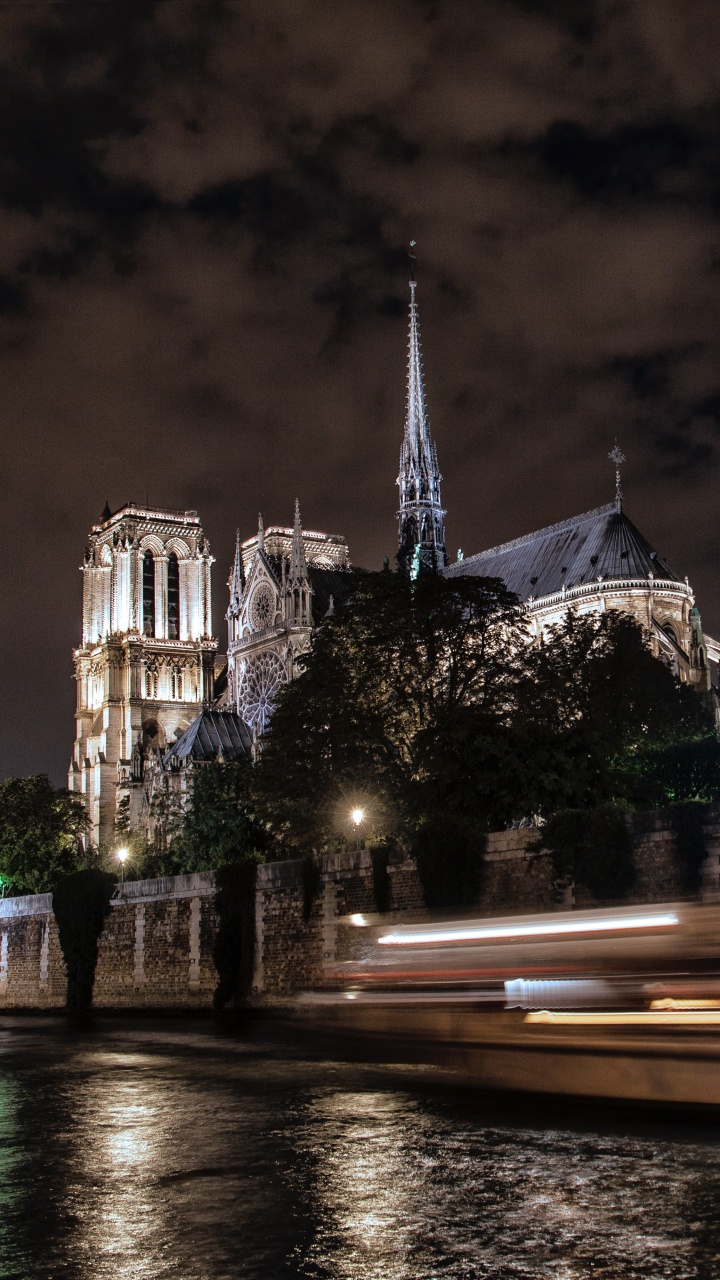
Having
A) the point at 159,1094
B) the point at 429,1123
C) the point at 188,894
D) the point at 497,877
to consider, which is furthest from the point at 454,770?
the point at 429,1123

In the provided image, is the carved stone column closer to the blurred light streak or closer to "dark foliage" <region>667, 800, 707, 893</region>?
"dark foliage" <region>667, 800, 707, 893</region>

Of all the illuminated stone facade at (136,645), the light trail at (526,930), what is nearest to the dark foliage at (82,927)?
the light trail at (526,930)

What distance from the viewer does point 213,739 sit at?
267 feet

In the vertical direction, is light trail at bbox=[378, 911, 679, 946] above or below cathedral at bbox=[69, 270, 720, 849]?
below

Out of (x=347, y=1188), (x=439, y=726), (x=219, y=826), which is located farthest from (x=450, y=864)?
(x=219, y=826)

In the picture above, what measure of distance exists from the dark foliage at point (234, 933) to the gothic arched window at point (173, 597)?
76045 millimetres

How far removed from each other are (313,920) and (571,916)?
2056cm

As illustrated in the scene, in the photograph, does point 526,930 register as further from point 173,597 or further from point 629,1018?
point 173,597

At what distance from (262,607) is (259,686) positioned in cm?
670

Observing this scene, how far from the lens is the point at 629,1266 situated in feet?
25.0

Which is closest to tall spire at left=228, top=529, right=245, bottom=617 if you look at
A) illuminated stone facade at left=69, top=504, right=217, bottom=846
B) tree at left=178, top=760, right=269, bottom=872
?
illuminated stone facade at left=69, top=504, right=217, bottom=846

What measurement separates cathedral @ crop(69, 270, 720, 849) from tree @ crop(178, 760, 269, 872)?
7.80m

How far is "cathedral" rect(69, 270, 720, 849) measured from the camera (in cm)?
6844

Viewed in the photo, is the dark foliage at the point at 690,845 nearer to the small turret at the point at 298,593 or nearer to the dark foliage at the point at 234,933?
the dark foliage at the point at 234,933
